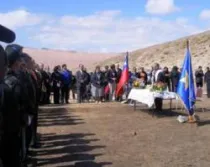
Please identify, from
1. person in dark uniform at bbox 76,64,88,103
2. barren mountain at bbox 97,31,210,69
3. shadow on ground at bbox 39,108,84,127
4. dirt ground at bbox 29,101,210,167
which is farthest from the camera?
barren mountain at bbox 97,31,210,69

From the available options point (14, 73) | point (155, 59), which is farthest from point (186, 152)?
point (155, 59)

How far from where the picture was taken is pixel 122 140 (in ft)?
44.0

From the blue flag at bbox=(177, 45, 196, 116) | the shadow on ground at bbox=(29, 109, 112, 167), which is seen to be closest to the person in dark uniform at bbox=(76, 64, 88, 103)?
the shadow on ground at bbox=(29, 109, 112, 167)

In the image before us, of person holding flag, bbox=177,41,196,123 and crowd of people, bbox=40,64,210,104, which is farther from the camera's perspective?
crowd of people, bbox=40,64,210,104

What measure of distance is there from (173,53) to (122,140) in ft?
167

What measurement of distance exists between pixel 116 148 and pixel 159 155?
4.11ft

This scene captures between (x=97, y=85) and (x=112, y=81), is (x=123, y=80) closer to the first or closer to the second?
(x=112, y=81)

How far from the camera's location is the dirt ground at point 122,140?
1055 cm

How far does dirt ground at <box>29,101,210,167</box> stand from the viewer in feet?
34.6

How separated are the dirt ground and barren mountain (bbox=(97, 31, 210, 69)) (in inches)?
1490

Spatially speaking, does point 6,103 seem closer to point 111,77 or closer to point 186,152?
point 186,152

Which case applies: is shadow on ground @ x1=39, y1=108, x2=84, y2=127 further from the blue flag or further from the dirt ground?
the blue flag

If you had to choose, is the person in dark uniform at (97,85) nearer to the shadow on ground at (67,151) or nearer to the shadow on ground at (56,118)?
the shadow on ground at (56,118)

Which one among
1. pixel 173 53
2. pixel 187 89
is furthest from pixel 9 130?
pixel 173 53
